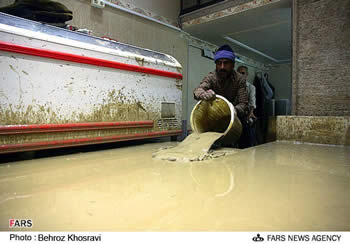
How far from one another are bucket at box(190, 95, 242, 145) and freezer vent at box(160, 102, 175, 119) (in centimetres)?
49

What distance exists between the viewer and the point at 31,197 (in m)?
0.97

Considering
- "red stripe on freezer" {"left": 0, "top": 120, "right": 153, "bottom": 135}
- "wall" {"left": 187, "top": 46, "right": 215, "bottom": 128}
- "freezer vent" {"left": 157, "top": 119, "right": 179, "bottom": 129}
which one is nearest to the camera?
"red stripe on freezer" {"left": 0, "top": 120, "right": 153, "bottom": 135}

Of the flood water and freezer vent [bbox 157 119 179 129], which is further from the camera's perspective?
freezer vent [bbox 157 119 179 129]

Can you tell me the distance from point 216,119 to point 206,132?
0.30 m

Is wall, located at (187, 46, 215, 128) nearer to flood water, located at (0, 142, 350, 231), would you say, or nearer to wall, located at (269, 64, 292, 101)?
flood water, located at (0, 142, 350, 231)

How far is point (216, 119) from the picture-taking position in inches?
109

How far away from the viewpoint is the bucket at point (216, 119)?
233 cm

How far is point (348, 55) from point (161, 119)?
2.18 meters

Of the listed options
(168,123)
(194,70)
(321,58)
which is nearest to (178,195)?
(168,123)

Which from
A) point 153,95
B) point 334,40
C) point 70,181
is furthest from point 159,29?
point 70,181

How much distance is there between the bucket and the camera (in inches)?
91.6

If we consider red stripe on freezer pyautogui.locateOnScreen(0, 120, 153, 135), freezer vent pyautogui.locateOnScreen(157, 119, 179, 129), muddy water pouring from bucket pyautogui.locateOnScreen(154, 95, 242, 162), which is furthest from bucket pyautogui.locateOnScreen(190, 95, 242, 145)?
red stripe on freezer pyautogui.locateOnScreen(0, 120, 153, 135)

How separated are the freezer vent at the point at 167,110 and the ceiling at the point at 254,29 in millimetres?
2066

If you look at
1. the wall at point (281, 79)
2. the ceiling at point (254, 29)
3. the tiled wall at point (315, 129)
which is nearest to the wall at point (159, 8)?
the ceiling at point (254, 29)
